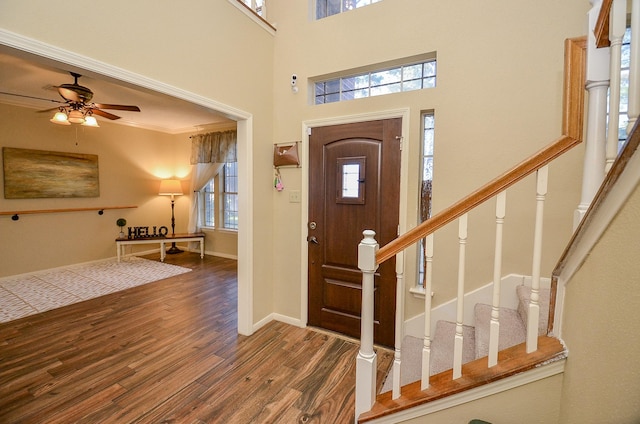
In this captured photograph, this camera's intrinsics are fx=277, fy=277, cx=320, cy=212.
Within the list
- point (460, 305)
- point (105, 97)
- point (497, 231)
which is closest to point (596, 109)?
point (497, 231)

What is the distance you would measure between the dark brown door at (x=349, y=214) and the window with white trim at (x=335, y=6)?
1146 mm

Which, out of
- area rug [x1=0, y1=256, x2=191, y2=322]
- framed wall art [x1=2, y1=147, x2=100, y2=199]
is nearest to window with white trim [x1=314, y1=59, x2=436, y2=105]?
area rug [x1=0, y1=256, x2=191, y2=322]

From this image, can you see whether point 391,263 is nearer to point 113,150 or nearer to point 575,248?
point 575,248

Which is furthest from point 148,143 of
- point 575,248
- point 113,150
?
point 575,248

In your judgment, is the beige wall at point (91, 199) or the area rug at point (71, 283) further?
the beige wall at point (91, 199)

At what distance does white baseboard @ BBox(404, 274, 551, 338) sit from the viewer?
198cm

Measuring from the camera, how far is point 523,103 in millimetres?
1928

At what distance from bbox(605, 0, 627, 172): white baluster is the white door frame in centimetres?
139

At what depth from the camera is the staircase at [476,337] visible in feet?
5.13

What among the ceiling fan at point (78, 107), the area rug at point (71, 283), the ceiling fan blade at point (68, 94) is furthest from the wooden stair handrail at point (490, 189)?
the area rug at point (71, 283)

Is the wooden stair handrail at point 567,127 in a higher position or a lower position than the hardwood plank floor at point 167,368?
higher

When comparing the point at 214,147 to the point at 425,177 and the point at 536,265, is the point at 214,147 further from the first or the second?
the point at 536,265

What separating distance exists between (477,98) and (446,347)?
1.81 metres

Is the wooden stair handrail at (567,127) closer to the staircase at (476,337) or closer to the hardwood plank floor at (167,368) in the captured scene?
the staircase at (476,337)
